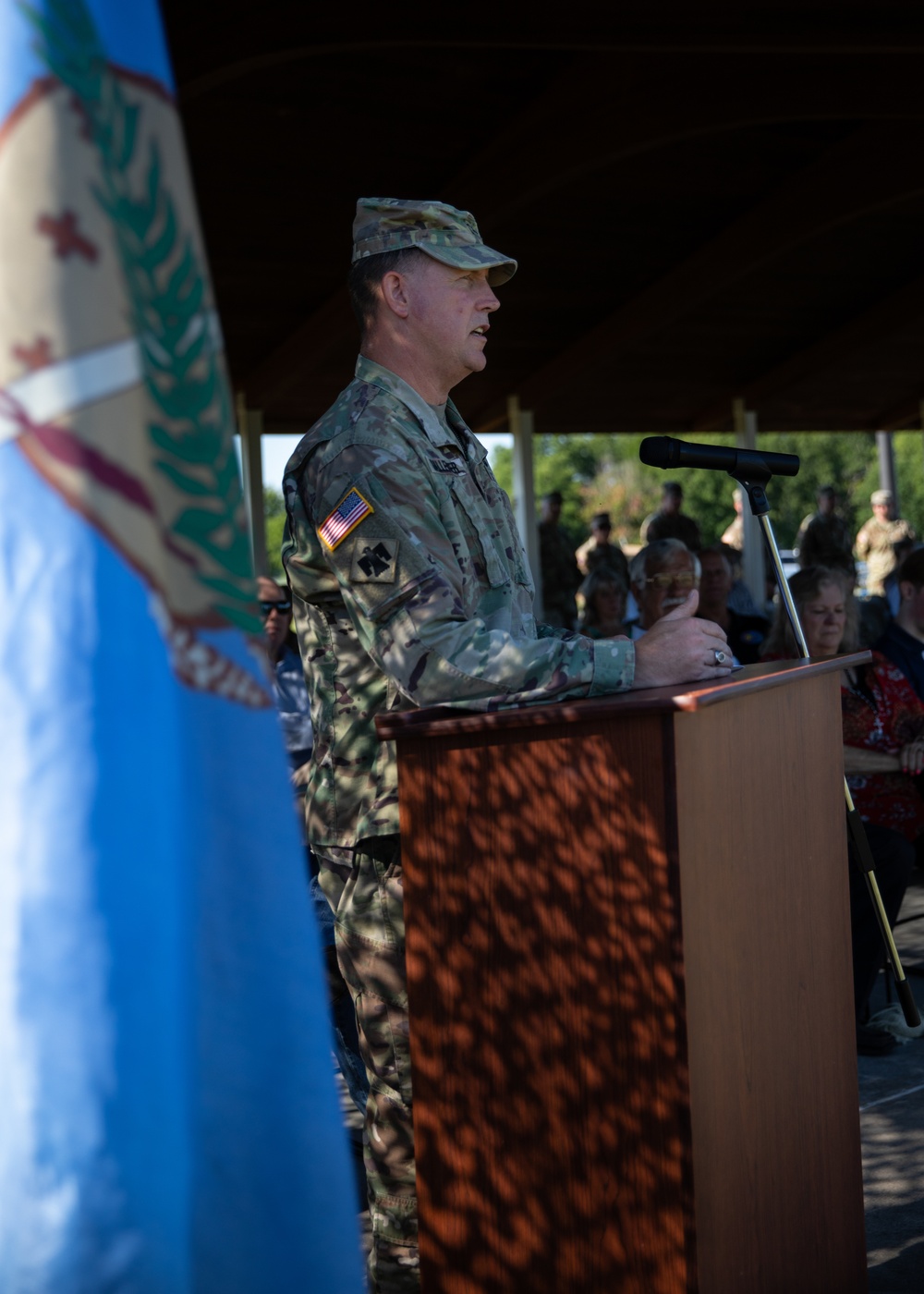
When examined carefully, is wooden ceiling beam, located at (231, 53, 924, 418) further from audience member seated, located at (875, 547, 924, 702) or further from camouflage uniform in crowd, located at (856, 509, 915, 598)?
audience member seated, located at (875, 547, 924, 702)

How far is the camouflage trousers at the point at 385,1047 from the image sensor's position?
2.16m

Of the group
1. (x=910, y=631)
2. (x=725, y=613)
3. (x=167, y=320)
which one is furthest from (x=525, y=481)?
(x=167, y=320)

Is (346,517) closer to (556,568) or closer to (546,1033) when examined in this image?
(546,1033)

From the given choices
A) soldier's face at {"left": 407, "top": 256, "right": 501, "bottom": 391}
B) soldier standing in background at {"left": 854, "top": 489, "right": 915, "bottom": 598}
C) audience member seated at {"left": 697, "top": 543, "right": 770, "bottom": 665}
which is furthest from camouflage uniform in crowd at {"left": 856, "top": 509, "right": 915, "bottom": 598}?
soldier's face at {"left": 407, "top": 256, "right": 501, "bottom": 391}

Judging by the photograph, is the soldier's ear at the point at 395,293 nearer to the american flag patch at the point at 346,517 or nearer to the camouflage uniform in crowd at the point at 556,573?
the american flag patch at the point at 346,517

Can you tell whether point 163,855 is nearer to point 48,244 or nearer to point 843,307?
point 48,244

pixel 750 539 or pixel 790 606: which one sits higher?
pixel 750 539

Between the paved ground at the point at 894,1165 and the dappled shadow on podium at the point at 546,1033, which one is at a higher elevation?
the dappled shadow on podium at the point at 546,1033

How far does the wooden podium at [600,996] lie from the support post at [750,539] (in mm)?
12931

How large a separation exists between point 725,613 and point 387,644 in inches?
214

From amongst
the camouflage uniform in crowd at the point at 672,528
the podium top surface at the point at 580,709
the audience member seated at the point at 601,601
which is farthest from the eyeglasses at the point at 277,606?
the camouflage uniform in crowd at the point at 672,528

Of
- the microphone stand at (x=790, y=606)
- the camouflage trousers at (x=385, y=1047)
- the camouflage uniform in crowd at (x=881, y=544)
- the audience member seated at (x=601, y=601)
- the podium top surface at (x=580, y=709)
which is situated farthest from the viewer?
the camouflage uniform in crowd at (x=881, y=544)

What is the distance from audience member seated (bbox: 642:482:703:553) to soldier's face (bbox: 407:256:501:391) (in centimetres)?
898

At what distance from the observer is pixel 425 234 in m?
2.25
